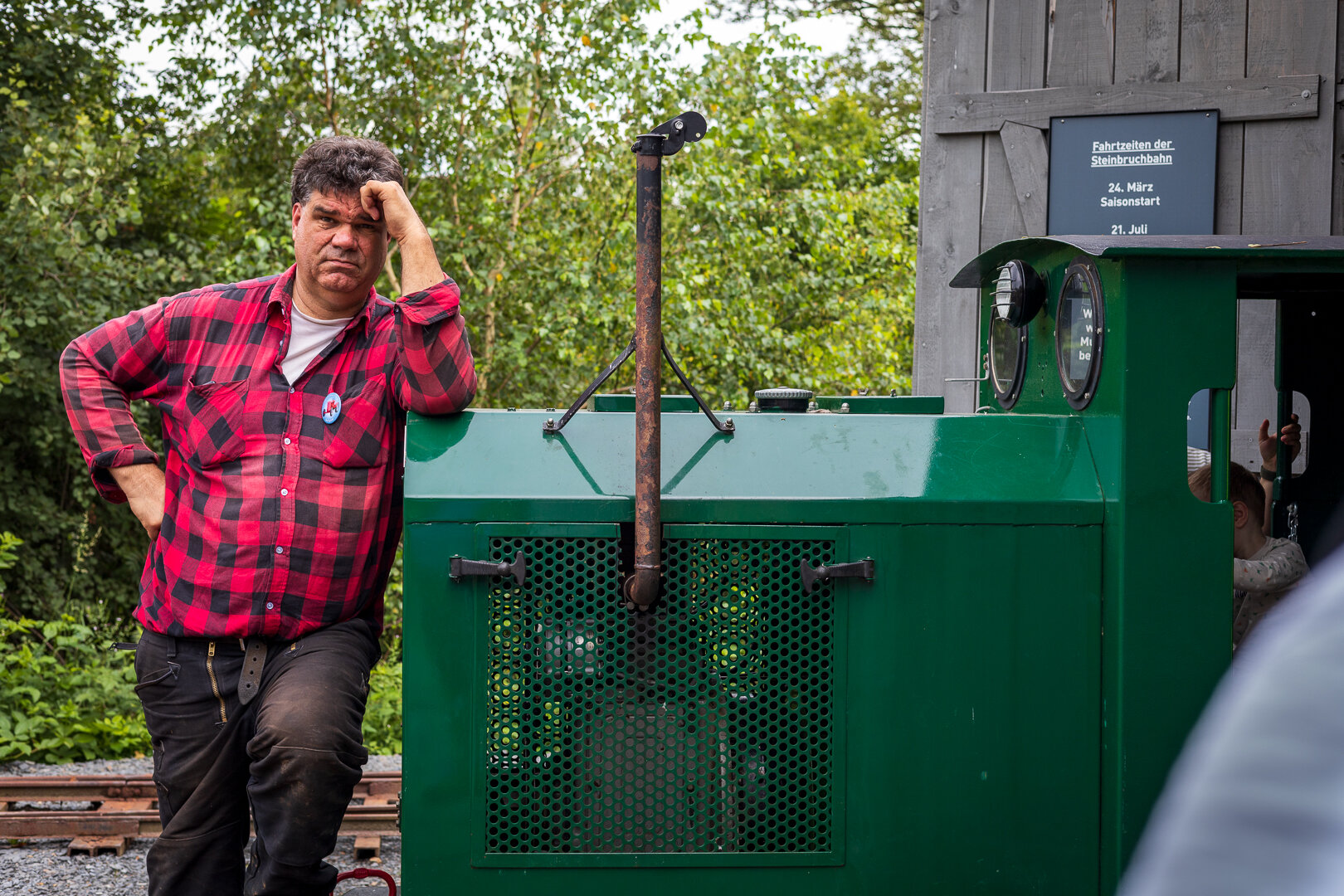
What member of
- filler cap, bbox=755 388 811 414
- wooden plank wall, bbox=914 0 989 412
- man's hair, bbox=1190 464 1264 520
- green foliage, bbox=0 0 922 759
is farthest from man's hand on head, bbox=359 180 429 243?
green foliage, bbox=0 0 922 759

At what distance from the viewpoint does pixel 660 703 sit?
238 cm

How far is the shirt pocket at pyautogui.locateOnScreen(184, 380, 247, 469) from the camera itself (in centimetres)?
261

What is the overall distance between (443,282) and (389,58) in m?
6.05

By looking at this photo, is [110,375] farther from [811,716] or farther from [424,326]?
[811,716]

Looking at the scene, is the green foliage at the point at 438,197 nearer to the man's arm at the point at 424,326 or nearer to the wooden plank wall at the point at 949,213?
the wooden plank wall at the point at 949,213

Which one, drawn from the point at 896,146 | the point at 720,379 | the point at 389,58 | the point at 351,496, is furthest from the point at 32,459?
the point at 896,146

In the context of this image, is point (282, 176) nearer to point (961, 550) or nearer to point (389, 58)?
point (389, 58)

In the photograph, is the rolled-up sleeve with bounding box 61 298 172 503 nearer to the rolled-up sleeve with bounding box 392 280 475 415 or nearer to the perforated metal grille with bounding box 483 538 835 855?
the rolled-up sleeve with bounding box 392 280 475 415

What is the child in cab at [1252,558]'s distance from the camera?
2.75 metres

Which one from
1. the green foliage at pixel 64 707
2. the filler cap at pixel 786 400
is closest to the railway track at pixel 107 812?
the green foliage at pixel 64 707

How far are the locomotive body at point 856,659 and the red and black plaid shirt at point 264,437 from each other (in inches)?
12.5

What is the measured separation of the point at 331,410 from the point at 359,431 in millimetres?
81

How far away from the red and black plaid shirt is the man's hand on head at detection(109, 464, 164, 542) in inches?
1.0

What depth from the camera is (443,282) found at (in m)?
2.57
